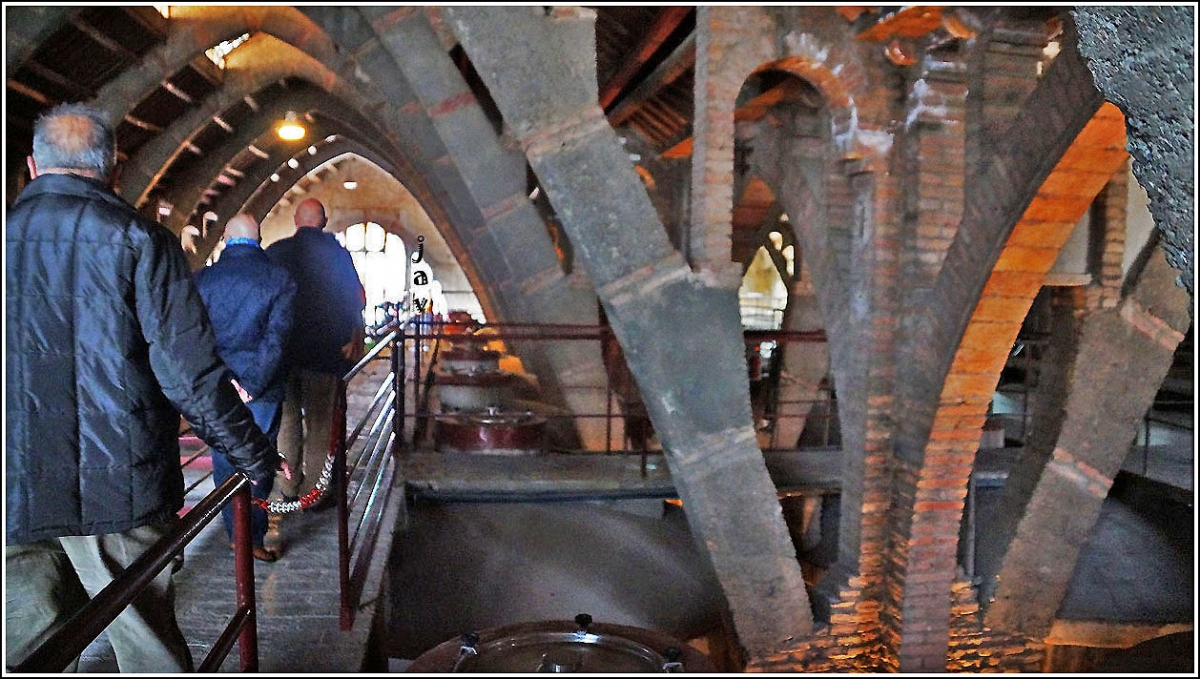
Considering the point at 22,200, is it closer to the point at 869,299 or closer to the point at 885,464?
the point at 869,299

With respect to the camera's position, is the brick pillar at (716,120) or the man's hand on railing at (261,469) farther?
the brick pillar at (716,120)

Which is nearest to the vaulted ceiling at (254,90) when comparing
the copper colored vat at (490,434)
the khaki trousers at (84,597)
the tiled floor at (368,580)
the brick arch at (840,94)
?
the brick arch at (840,94)

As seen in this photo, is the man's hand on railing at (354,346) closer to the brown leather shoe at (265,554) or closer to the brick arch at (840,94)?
the brown leather shoe at (265,554)

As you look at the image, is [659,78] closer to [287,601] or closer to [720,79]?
[720,79]

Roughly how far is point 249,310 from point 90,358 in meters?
1.40

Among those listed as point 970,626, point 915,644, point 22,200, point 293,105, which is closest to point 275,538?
point 22,200

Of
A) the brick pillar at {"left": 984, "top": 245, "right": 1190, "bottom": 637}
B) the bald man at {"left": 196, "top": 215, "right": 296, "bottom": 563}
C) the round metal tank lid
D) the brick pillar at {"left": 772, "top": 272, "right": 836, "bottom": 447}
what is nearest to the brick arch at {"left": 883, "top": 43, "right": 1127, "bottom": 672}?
the brick pillar at {"left": 984, "top": 245, "right": 1190, "bottom": 637}

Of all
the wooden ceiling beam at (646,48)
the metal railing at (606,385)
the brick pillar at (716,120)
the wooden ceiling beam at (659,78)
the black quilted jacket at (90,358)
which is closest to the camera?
the black quilted jacket at (90,358)

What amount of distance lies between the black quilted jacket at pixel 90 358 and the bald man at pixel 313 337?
189cm

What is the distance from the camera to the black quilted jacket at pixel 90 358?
1979mm

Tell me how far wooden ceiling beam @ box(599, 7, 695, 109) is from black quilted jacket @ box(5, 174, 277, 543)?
481 cm

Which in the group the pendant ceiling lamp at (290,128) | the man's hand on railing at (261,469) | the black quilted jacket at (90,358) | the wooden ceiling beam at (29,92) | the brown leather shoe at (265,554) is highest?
the pendant ceiling lamp at (290,128)

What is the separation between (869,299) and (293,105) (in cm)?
1118

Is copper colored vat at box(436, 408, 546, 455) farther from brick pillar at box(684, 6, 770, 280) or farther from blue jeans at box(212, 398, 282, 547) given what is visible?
blue jeans at box(212, 398, 282, 547)
